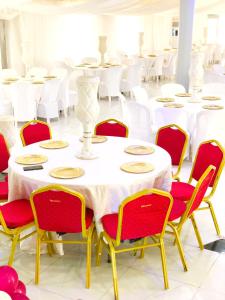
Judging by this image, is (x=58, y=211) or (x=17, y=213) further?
(x=17, y=213)

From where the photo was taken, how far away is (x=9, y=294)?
120 centimetres

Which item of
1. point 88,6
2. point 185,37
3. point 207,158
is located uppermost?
point 88,6

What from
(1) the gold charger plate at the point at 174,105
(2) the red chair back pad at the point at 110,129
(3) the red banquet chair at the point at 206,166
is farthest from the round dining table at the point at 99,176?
(1) the gold charger plate at the point at 174,105

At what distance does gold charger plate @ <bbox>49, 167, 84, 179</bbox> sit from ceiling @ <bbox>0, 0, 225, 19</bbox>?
735cm

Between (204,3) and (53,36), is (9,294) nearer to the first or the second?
(53,36)

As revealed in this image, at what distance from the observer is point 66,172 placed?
2.91 meters

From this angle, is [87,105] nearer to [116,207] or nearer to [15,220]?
[116,207]

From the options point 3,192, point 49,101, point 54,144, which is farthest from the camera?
point 49,101

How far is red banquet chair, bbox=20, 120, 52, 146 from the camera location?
4.22 meters

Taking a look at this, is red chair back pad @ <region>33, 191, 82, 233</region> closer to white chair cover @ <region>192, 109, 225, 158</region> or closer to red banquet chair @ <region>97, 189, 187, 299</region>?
red banquet chair @ <region>97, 189, 187, 299</region>

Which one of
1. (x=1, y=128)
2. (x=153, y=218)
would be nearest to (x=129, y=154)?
(x=153, y=218)

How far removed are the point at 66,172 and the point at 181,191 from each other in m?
1.04

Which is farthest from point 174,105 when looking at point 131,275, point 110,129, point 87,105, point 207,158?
point 131,275

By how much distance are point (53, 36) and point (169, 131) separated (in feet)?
28.9
